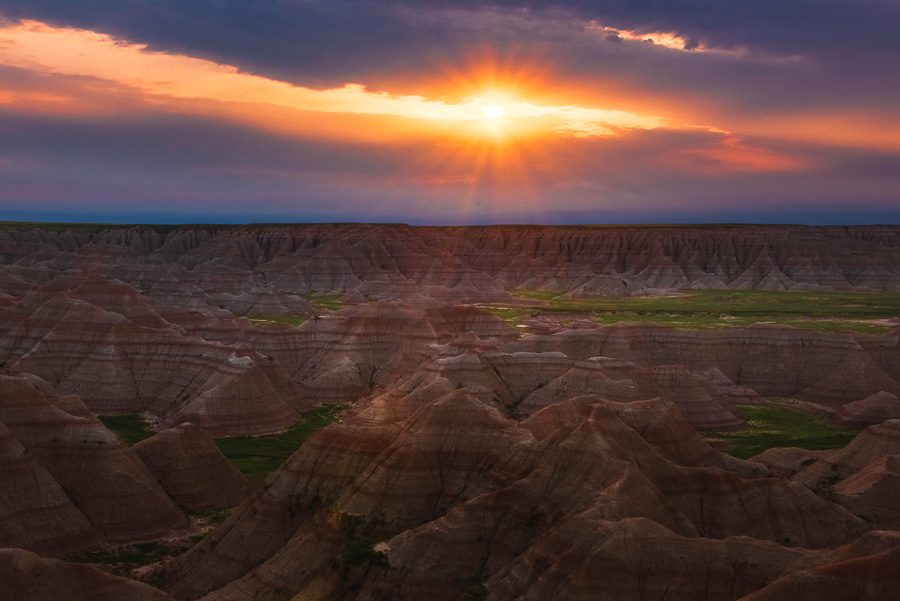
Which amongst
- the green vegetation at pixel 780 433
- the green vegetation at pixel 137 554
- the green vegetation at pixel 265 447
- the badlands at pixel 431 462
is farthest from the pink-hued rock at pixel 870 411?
the green vegetation at pixel 137 554

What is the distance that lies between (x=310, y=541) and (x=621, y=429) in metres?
14.3

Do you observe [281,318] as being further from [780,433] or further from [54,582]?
[54,582]

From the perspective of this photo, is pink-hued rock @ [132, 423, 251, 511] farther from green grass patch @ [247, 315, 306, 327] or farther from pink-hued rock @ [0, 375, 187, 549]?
green grass patch @ [247, 315, 306, 327]

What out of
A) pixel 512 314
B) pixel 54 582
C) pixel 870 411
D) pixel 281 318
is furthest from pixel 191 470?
pixel 512 314

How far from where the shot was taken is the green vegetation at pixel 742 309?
12625cm

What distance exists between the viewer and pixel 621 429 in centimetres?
3944

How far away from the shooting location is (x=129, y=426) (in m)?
71.6

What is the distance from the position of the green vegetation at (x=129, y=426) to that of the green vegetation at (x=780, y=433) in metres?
45.2

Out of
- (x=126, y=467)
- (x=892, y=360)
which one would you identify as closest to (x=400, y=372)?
(x=126, y=467)

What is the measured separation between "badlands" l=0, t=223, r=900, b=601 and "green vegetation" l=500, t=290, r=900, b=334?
2606 cm

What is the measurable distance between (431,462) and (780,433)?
46481mm

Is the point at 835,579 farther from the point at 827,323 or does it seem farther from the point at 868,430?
the point at 827,323

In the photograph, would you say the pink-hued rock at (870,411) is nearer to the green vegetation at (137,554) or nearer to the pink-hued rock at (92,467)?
the green vegetation at (137,554)

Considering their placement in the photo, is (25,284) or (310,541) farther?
(25,284)
